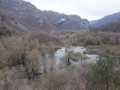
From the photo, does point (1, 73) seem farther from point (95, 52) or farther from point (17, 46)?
point (95, 52)

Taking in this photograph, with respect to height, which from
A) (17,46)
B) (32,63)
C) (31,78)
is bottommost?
(31,78)

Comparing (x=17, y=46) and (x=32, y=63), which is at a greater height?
(x=17, y=46)

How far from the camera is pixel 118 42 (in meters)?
96.6

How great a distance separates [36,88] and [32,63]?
50.2 feet

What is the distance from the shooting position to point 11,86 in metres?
30.4

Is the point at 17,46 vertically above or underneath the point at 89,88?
above

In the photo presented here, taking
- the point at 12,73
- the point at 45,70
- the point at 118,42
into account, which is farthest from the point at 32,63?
the point at 118,42

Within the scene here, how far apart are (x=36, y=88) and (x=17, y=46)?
26.0 m

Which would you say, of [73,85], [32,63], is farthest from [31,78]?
[73,85]

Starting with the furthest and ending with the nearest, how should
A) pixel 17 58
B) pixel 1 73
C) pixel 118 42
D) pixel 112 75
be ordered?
pixel 118 42 < pixel 17 58 < pixel 1 73 < pixel 112 75

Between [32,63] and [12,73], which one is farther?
[32,63]

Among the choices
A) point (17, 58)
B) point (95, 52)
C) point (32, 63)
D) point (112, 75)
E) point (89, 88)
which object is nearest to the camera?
point (112, 75)

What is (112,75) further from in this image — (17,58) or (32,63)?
(17,58)

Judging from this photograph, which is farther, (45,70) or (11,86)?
(45,70)
